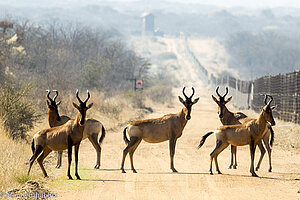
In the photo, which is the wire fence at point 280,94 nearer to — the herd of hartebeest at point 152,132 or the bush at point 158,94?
the bush at point 158,94

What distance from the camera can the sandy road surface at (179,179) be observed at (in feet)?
38.3

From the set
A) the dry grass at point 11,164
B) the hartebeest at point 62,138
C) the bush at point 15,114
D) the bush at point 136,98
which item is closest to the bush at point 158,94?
the bush at point 136,98

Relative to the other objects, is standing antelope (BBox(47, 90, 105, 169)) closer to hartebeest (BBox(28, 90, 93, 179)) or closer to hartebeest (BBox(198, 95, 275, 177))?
hartebeest (BBox(28, 90, 93, 179))

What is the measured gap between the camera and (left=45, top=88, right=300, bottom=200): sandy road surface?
11.7m

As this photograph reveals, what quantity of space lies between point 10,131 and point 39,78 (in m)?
13.9

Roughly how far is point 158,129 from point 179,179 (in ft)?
7.48

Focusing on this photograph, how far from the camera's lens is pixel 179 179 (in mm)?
13453

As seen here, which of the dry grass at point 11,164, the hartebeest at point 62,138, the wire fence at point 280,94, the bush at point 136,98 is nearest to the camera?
the dry grass at point 11,164

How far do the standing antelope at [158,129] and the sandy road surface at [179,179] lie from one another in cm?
74

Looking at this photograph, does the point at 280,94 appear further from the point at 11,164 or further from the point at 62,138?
the point at 11,164

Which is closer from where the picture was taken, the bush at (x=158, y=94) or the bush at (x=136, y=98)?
the bush at (x=136, y=98)

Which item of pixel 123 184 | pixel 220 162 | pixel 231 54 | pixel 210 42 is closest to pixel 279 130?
pixel 220 162

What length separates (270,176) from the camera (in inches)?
555

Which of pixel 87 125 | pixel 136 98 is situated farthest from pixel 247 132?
pixel 136 98
